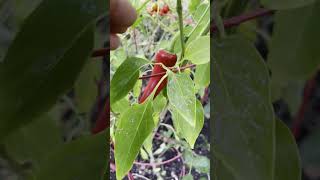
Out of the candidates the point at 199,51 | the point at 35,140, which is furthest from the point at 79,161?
the point at 199,51

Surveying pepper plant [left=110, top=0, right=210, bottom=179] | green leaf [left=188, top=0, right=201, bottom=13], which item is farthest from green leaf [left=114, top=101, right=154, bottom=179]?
green leaf [left=188, top=0, right=201, bottom=13]

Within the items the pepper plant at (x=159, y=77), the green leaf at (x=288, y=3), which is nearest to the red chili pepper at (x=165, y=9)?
the pepper plant at (x=159, y=77)

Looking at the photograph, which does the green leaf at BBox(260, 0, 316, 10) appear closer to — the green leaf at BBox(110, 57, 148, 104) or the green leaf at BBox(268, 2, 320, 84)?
the green leaf at BBox(268, 2, 320, 84)

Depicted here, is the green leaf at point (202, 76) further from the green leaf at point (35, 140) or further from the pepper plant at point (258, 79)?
the green leaf at point (35, 140)

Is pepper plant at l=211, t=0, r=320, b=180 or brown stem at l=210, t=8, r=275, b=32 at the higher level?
brown stem at l=210, t=8, r=275, b=32

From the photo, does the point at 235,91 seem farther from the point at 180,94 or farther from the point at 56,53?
the point at 56,53

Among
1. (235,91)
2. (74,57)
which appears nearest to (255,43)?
(235,91)
